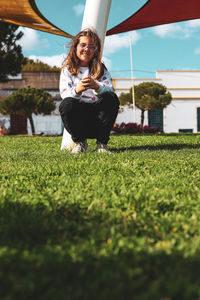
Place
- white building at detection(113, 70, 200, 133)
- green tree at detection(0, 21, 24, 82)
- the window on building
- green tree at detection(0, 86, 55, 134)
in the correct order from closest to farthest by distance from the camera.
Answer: green tree at detection(0, 21, 24, 82) < green tree at detection(0, 86, 55, 134) < the window on building < white building at detection(113, 70, 200, 133)

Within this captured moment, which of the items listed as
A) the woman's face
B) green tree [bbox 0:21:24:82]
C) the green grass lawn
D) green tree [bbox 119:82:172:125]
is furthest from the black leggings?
green tree [bbox 119:82:172:125]

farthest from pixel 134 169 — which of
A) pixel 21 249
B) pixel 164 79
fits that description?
pixel 164 79

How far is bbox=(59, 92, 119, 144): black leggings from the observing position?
131 inches

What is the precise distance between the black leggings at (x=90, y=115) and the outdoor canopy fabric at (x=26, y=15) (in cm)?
482

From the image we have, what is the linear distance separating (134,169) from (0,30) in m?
12.6

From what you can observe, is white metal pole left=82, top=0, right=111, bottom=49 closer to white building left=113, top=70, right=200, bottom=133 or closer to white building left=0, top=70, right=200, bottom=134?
white building left=0, top=70, right=200, bottom=134

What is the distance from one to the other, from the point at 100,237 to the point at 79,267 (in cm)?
22

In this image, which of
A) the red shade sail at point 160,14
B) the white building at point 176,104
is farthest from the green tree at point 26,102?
the white building at point 176,104

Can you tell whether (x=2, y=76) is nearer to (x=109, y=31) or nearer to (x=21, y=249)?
Result: (x=109, y=31)

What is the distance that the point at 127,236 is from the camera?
45.3 inches

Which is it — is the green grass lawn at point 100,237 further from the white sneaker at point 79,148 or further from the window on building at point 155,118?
the window on building at point 155,118

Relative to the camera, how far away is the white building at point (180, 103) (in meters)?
32.6

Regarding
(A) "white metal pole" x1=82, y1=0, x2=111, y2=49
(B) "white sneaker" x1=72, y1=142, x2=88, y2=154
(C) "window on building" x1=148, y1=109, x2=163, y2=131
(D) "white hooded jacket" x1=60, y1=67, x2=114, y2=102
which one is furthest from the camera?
(C) "window on building" x1=148, y1=109, x2=163, y2=131

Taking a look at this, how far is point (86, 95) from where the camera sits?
3.47 m
